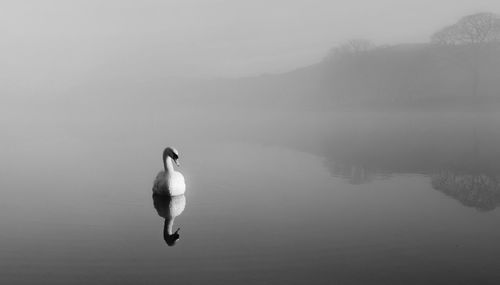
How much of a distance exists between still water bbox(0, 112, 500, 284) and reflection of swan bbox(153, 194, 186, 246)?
0.11 meters

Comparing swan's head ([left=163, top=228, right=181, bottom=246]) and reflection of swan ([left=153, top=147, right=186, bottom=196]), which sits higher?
reflection of swan ([left=153, top=147, right=186, bottom=196])

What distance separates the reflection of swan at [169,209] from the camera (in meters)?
16.6

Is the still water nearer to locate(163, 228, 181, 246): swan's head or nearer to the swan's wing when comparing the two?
locate(163, 228, 181, 246): swan's head

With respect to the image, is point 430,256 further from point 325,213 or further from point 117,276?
point 117,276

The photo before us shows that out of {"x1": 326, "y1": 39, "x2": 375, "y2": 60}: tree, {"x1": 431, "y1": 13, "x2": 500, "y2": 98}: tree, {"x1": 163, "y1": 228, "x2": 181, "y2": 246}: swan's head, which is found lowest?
{"x1": 163, "y1": 228, "x2": 181, "y2": 246}: swan's head

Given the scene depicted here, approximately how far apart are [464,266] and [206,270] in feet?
23.5

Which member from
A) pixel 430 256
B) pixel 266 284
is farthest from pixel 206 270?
pixel 430 256

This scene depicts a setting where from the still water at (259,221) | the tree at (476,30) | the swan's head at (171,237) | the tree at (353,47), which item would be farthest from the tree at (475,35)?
the swan's head at (171,237)

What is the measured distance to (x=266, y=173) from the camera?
3047cm

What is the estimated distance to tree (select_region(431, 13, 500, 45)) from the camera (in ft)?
322

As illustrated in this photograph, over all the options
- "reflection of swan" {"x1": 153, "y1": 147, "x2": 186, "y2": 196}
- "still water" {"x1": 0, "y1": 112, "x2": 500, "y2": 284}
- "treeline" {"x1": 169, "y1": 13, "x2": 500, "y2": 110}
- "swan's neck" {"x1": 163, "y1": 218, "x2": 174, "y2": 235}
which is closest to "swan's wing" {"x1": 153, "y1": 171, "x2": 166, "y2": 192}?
"reflection of swan" {"x1": 153, "y1": 147, "x2": 186, "y2": 196}

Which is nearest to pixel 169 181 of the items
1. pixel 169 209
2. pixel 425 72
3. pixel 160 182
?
pixel 160 182

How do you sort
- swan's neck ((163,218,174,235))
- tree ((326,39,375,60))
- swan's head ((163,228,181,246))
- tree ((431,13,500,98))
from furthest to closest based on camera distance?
tree ((326,39,375,60)) < tree ((431,13,500,98)) < swan's neck ((163,218,174,235)) < swan's head ((163,228,181,246))

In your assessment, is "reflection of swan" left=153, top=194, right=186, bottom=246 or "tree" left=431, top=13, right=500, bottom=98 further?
"tree" left=431, top=13, right=500, bottom=98
